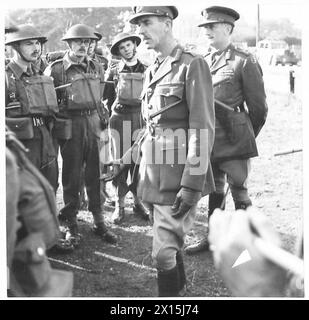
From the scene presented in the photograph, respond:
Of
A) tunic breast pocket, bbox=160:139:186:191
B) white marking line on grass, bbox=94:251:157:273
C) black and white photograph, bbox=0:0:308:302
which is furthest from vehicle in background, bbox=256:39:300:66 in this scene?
white marking line on grass, bbox=94:251:157:273

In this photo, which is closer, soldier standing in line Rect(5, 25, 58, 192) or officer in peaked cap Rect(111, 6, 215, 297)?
officer in peaked cap Rect(111, 6, 215, 297)

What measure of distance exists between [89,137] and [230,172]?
3.80 feet

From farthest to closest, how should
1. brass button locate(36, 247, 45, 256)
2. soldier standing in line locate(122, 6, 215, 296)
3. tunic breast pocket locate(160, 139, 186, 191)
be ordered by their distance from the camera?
tunic breast pocket locate(160, 139, 186, 191), soldier standing in line locate(122, 6, 215, 296), brass button locate(36, 247, 45, 256)

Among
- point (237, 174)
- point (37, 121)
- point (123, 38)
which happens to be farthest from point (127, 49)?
point (237, 174)

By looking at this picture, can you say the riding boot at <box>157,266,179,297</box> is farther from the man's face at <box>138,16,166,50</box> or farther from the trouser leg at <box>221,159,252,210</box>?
the man's face at <box>138,16,166,50</box>

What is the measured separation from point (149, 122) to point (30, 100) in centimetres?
100

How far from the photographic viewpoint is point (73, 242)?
4.03 metres

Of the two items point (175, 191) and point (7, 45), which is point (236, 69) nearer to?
point (175, 191)

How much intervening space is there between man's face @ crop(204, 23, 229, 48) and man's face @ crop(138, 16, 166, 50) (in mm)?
791

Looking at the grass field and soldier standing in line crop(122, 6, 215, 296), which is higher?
soldier standing in line crop(122, 6, 215, 296)

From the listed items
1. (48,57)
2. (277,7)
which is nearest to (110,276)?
(277,7)

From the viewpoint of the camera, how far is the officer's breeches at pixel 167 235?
2.96 m

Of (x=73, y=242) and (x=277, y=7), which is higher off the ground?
(x=277, y=7)

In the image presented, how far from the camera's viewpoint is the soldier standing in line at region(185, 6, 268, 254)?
3.70 meters
